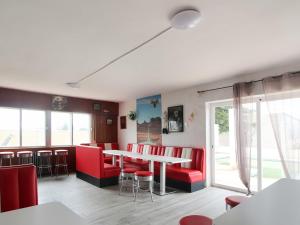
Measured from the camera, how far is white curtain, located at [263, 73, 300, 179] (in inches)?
142

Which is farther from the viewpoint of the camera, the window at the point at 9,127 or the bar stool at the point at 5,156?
the window at the point at 9,127

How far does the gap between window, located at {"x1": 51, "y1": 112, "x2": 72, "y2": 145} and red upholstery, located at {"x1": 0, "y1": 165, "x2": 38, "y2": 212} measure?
528cm

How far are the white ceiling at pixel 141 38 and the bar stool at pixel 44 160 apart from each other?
2484mm

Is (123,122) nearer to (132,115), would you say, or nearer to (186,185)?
A: (132,115)

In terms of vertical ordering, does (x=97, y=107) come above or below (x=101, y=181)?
above

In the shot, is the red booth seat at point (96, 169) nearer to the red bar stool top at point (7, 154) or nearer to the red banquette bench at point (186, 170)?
the red banquette bench at point (186, 170)

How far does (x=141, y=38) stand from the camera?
267 cm

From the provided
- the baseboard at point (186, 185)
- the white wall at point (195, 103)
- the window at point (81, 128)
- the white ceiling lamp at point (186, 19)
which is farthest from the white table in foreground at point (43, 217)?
the window at point (81, 128)

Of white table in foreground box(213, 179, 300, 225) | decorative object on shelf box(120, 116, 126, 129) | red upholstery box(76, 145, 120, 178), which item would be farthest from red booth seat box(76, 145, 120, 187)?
white table in foreground box(213, 179, 300, 225)

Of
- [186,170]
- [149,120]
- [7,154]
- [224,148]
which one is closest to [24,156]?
[7,154]

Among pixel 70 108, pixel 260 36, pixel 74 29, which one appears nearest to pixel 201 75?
pixel 260 36

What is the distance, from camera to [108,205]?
145 inches

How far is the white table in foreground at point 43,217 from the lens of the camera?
4.01 feet

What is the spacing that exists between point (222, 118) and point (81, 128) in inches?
190
